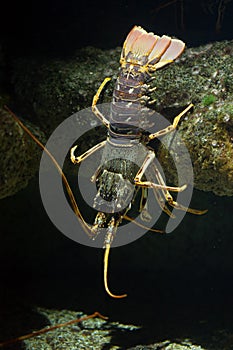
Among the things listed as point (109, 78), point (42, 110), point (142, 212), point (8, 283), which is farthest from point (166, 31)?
point (8, 283)

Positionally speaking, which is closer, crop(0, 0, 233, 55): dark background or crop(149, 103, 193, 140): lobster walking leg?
crop(149, 103, 193, 140): lobster walking leg

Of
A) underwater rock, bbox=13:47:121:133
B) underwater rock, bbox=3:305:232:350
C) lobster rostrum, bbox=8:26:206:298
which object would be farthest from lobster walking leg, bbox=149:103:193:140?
underwater rock, bbox=3:305:232:350

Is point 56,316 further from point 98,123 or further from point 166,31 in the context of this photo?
point 166,31

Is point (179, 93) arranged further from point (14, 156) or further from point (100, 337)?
point (100, 337)

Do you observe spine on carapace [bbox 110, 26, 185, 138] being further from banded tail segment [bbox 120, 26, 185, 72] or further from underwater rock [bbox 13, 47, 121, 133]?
underwater rock [bbox 13, 47, 121, 133]

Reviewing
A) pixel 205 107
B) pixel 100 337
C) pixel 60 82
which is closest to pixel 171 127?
pixel 205 107

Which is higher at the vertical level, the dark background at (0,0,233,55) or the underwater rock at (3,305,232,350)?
the dark background at (0,0,233,55)
